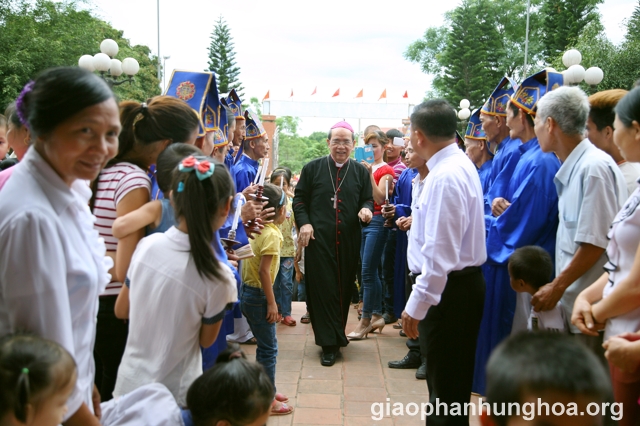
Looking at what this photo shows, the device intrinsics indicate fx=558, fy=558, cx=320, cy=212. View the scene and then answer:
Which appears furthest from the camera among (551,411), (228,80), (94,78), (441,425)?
(228,80)

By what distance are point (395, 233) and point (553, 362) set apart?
189 inches

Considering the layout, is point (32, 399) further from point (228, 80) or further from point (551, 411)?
point (228, 80)

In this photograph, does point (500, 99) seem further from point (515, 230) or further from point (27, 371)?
point (27, 371)

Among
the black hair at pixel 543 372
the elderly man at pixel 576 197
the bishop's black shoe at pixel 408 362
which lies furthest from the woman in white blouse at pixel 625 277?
the bishop's black shoe at pixel 408 362

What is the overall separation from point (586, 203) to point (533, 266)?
54 centimetres

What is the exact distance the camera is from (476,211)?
9.56 ft

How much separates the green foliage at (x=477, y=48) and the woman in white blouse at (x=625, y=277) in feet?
99.0

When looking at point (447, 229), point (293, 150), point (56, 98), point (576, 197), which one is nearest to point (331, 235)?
point (447, 229)

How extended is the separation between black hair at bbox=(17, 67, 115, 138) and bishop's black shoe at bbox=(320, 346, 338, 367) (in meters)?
3.66

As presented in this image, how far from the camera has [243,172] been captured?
5223 millimetres

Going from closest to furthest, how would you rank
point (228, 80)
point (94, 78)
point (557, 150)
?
point (94, 78), point (557, 150), point (228, 80)

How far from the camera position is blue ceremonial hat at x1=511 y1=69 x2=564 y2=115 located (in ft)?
13.1

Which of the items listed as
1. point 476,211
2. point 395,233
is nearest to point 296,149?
point 395,233

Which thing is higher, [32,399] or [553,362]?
[553,362]
